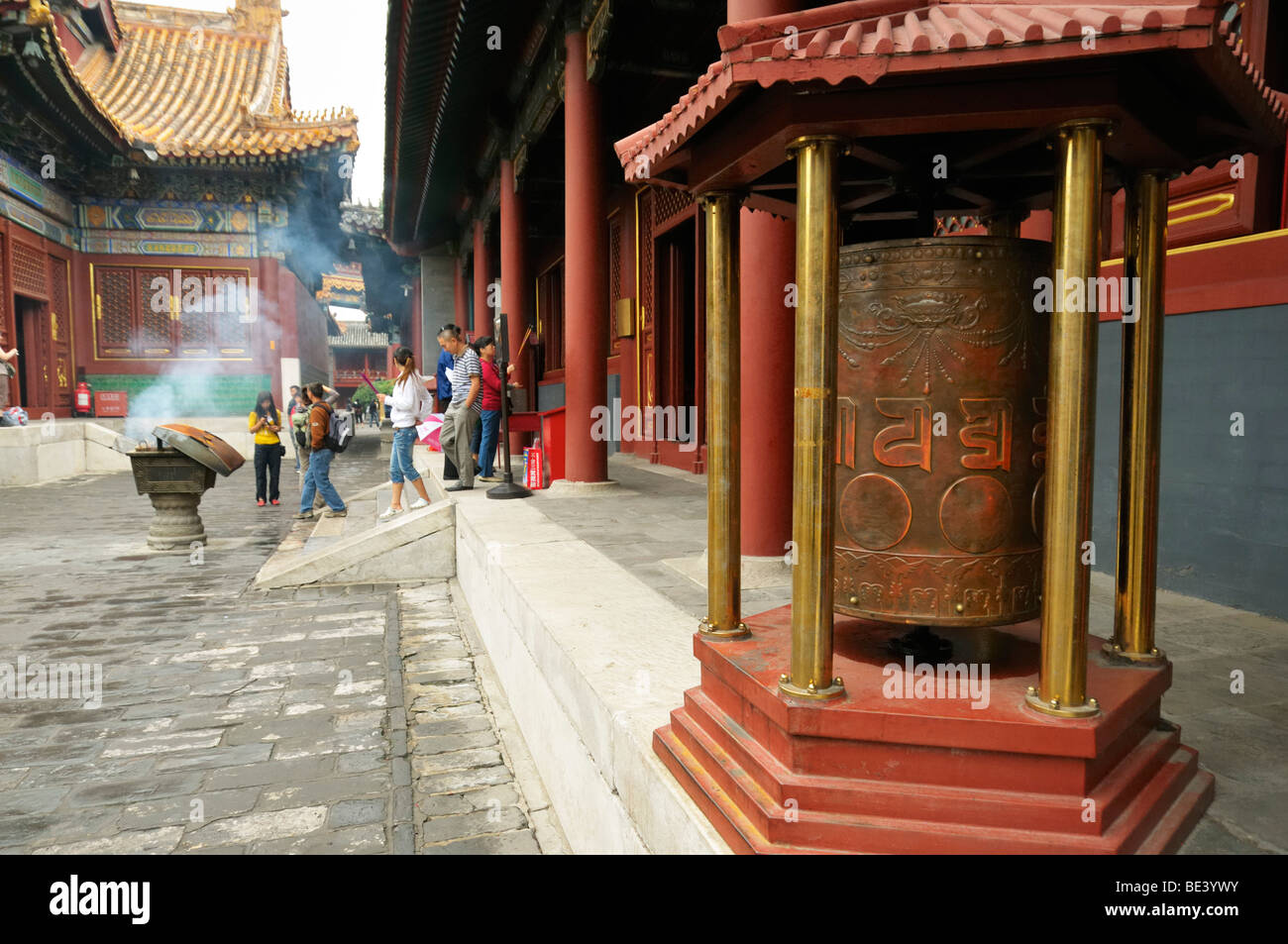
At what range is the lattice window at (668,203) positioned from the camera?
983cm

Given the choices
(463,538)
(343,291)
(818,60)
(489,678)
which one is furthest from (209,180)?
(343,291)

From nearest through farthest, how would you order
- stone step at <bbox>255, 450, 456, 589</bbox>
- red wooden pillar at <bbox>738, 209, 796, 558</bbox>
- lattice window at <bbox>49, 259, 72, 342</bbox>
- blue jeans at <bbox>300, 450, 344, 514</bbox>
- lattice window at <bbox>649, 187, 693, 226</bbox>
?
red wooden pillar at <bbox>738, 209, 796, 558</bbox> < stone step at <bbox>255, 450, 456, 589</bbox> < blue jeans at <bbox>300, 450, 344, 514</bbox> < lattice window at <bbox>649, 187, 693, 226</bbox> < lattice window at <bbox>49, 259, 72, 342</bbox>

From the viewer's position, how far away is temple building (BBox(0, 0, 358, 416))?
1762cm

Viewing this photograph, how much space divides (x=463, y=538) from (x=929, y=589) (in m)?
4.81

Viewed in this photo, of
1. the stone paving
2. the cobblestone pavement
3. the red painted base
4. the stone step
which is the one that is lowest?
the cobblestone pavement

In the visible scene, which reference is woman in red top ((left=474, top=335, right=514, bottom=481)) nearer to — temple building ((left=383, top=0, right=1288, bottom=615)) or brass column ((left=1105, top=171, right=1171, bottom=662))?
temple building ((left=383, top=0, right=1288, bottom=615))

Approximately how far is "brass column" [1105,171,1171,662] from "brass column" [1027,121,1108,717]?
549 mm

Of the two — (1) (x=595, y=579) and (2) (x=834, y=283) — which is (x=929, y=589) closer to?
(2) (x=834, y=283)

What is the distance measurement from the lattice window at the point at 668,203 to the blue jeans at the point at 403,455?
4083mm

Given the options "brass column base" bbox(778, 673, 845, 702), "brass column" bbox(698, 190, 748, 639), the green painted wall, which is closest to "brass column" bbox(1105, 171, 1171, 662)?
"brass column base" bbox(778, 673, 845, 702)

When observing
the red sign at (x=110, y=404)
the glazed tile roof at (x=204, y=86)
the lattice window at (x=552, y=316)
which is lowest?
the red sign at (x=110, y=404)

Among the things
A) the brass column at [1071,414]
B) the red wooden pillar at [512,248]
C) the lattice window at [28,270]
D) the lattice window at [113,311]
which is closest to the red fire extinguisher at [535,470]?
the red wooden pillar at [512,248]

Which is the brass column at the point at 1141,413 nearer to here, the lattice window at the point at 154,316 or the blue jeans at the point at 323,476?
the blue jeans at the point at 323,476
